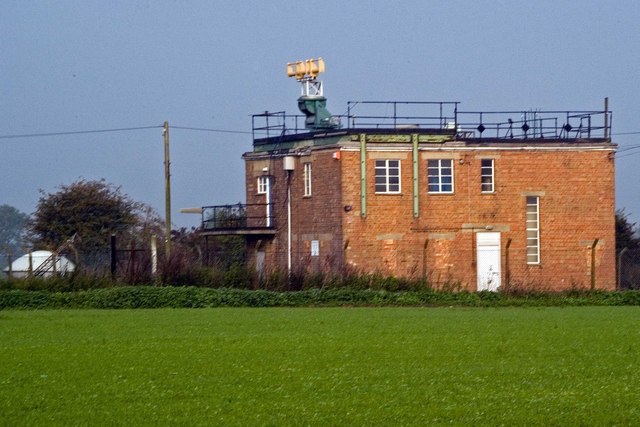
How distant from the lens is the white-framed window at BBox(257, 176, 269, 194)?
55531 mm

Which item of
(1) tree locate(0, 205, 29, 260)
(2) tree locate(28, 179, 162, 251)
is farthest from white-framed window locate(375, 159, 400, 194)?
(1) tree locate(0, 205, 29, 260)

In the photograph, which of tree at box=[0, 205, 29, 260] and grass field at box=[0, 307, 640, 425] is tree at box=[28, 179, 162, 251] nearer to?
grass field at box=[0, 307, 640, 425]

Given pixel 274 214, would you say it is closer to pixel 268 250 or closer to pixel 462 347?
pixel 268 250

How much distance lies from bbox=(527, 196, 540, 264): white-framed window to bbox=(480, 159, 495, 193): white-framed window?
173 centimetres

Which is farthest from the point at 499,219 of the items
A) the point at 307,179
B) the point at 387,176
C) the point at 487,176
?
the point at 307,179

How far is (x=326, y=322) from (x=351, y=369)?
1041 centimetres

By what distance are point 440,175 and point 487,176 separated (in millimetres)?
2007

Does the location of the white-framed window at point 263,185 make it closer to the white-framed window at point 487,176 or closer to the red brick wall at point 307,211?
the red brick wall at point 307,211

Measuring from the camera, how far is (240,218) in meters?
56.8

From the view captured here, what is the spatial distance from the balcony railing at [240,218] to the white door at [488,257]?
29.4ft

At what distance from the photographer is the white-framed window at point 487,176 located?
52.1m

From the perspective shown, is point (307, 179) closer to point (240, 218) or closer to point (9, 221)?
point (240, 218)

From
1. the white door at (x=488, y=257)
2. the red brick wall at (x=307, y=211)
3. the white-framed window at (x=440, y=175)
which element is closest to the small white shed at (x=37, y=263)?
the red brick wall at (x=307, y=211)

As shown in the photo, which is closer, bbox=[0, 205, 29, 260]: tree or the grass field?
the grass field
